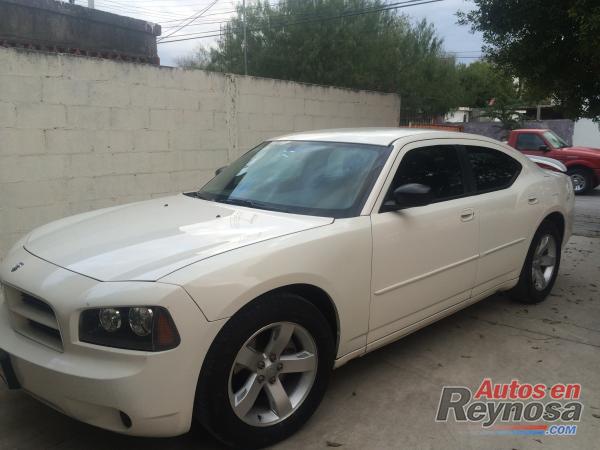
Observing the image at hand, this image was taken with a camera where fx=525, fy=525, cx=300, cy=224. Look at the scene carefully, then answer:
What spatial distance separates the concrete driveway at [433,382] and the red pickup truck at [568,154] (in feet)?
29.9

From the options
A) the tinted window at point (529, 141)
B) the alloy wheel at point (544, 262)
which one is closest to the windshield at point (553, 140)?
the tinted window at point (529, 141)

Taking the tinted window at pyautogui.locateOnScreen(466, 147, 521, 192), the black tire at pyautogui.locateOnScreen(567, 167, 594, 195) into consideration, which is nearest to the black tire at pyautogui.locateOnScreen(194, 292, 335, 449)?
the tinted window at pyautogui.locateOnScreen(466, 147, 521, 192)

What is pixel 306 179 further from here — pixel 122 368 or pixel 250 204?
pixel 122 368

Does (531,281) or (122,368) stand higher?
(122,368)

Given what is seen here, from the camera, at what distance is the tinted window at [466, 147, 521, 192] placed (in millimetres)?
4043

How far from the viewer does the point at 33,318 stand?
8.05 feet

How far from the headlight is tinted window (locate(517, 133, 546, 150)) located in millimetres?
12959

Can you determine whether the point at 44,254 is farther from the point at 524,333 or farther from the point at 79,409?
the point at 524,333

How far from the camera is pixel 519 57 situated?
879 centimetres

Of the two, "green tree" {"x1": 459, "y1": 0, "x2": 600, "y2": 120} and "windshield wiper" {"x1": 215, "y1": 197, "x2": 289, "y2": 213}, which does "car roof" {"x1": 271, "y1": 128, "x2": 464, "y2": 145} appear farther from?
"green tree" {"x1": 459, "y1": 0, "x2": 600, "y2": 120}

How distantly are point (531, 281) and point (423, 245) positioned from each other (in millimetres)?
1846

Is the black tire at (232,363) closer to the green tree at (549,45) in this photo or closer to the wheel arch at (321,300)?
the wheel arch at (321,300)

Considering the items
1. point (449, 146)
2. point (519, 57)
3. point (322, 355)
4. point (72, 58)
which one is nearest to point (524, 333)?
point (449, 146)

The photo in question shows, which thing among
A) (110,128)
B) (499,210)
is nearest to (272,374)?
(499,210)
